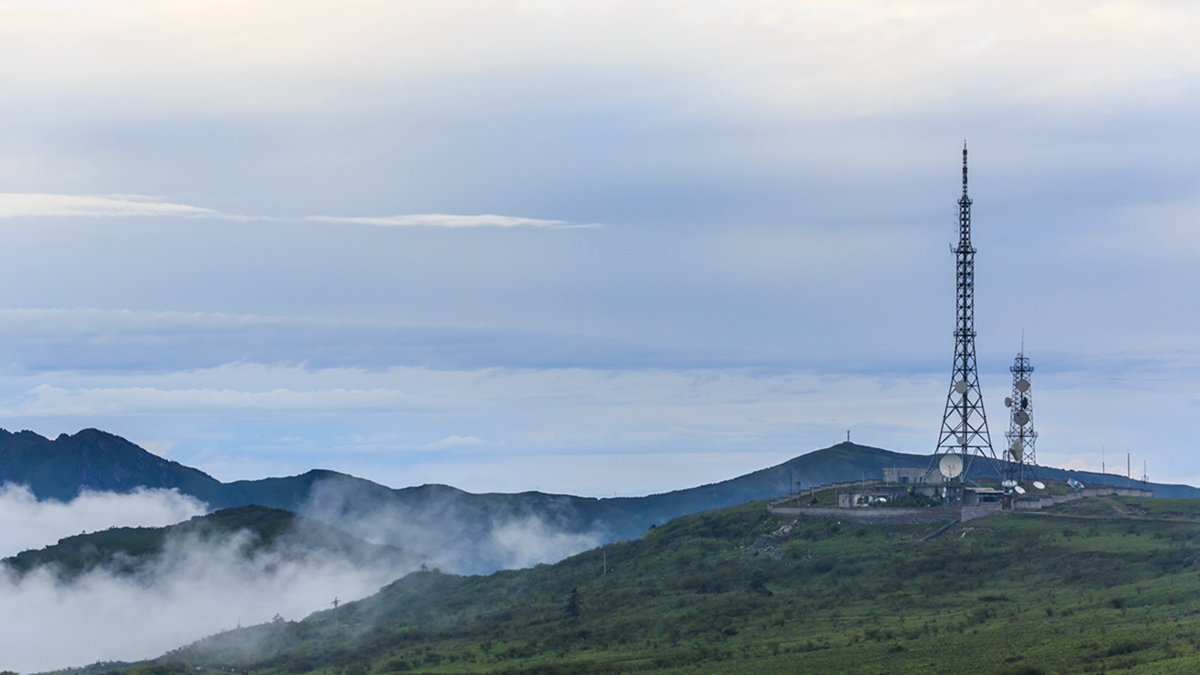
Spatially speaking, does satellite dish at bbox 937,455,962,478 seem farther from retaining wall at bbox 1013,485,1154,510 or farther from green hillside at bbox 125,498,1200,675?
green hillside at bbox 125,498,1200,675

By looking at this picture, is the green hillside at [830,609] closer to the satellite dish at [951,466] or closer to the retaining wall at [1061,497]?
the retaining wall at [1061,497]

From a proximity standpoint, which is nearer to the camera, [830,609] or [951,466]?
[830,609]

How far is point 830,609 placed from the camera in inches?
5310

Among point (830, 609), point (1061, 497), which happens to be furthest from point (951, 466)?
point (830, 609)

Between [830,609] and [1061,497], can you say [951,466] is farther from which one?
[830,609]

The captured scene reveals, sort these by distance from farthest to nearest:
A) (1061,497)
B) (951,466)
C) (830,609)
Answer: (951,466)
(1061,497)
(830,609)

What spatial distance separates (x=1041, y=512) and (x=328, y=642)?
87.7 meters

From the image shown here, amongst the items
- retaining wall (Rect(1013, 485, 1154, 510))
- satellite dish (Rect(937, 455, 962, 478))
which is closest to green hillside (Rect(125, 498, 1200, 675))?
retaining wall (Rect(1013, 485, 1154, 510))

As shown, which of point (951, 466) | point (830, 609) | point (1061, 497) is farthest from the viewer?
point (951, 466)

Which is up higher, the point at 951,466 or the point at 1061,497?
the point at 951,466

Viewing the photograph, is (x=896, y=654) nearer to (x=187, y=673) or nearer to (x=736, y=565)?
(x=736, y=565)

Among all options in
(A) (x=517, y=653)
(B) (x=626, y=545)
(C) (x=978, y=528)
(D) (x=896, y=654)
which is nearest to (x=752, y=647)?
(D) (x=896, y=654)

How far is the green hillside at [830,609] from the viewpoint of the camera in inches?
4050

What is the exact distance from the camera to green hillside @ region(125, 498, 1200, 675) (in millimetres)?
102875
